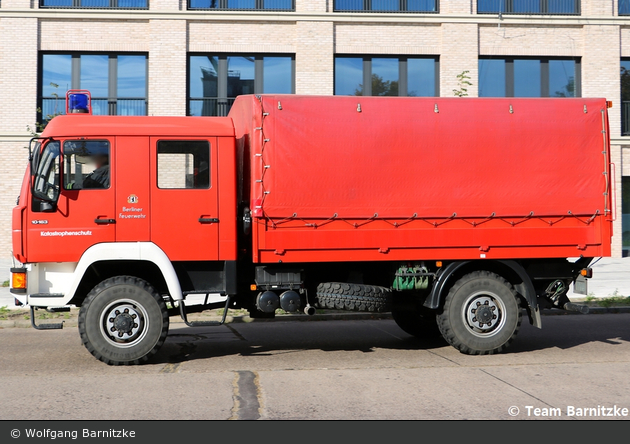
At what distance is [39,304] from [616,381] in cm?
621

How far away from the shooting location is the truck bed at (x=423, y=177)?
7844 millimetres

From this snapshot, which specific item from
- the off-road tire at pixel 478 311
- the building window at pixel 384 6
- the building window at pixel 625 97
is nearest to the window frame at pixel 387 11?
the building window at pixel 384 6

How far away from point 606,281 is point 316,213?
1116 cm

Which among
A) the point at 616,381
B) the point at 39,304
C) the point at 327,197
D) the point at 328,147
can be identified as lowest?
the point at 616,381

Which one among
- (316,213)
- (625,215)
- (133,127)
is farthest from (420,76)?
(133,127)

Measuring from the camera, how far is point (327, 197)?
7898mm

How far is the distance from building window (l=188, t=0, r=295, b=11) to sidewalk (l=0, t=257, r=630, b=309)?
10.0m

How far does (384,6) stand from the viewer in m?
21.8

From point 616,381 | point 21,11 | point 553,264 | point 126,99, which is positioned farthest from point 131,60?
point 616,381

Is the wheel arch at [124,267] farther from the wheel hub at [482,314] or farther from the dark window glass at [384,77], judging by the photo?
the dark window glass at [384,77]

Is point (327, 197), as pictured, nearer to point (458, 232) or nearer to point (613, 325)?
point (458, 232)

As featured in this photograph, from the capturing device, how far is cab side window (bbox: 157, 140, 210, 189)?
302 inches

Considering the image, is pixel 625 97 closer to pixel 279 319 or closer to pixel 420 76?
pixel 420 76

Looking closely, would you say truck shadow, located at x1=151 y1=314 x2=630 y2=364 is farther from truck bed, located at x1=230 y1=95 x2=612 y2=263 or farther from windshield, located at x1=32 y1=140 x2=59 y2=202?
windshield, located at x1=32 y1=140 x2=59 y2=202
